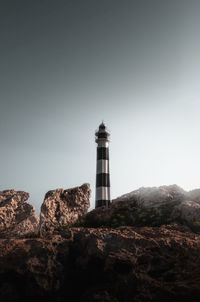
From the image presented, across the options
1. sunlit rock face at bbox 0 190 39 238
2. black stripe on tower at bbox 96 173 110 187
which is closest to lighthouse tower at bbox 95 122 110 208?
black stripe on tower at bbox 96 173 110 187

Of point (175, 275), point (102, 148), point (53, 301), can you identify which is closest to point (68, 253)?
point (53, 301)

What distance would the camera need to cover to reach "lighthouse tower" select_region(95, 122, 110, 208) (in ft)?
124

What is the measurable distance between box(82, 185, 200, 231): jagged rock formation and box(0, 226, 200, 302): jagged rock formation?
341cm

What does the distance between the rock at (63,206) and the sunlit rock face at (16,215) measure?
180 cm

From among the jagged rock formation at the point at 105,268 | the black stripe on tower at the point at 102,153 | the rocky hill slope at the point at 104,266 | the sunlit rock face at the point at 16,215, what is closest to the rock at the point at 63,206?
the sunlit rock face at the point at 16,215

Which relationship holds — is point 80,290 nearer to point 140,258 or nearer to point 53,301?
point 53,301

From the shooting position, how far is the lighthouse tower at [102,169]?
124ft

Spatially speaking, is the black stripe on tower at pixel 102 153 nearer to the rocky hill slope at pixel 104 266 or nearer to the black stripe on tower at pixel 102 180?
the black stripe on tower at pixel 102 180

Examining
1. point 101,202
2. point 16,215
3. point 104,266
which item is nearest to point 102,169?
point 101,202

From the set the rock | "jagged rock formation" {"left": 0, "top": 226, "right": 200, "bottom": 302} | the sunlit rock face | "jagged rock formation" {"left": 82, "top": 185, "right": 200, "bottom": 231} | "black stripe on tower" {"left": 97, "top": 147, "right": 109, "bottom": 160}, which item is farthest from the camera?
"black stripe on tower" {"left": 97, "top": 147, "right": 109, "bottom": 160}

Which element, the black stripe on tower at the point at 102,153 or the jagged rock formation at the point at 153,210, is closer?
the jagged rock formation at the point at 153,210

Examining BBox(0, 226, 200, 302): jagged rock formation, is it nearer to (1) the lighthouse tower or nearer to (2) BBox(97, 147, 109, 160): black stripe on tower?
(1) the lighthouse tower

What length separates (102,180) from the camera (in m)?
38.8

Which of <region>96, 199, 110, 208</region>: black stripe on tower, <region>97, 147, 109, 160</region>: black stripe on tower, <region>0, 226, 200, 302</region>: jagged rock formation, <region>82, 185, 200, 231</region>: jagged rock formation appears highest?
<region>97, 147, 109, 160</region>: black stripe on tower
